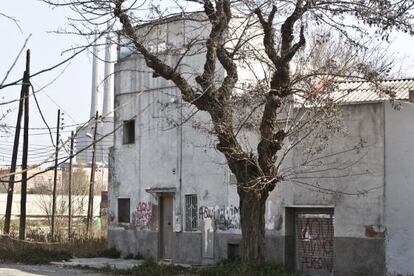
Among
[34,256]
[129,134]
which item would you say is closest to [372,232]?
[129,134]

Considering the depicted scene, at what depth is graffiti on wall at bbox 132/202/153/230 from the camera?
81.2 ft

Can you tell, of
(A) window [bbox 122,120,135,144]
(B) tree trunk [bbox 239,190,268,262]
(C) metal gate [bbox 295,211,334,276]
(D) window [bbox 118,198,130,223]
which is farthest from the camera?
(A) window [bbox 122,120,135,144]

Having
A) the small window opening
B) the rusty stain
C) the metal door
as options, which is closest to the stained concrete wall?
the rusty stain

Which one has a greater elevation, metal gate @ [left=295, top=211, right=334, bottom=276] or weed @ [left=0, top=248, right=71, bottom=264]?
metal gate @ [left=295, top=211, right=334, bottom=276]

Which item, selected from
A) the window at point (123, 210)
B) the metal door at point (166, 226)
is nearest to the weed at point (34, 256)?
the window at point (123, 210)

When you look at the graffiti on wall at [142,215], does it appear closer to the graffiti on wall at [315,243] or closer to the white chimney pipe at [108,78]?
the white chimney pipe at [108,78]

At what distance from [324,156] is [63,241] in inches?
591

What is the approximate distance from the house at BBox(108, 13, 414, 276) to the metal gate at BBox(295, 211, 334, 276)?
1.2 inches

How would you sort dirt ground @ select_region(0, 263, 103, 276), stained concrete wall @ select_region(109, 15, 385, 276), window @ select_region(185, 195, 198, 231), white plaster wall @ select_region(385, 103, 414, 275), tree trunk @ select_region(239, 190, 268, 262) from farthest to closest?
window @ select_region(185, 195, 198, 231)
dirt ground @ select_region(0, 263, 103, 276)
stained concrete wall @ select_region(109, 15, 385, 276)
white plaster wall @ select_region(385, 103, 414, 275)
tree trunk @ select_region(239, 190, 268, 262)

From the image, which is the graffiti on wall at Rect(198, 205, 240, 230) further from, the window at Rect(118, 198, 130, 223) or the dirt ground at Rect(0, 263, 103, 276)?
the window at Rect(118, 198, 130, 223)

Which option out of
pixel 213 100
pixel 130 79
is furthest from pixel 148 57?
pixel 130 79

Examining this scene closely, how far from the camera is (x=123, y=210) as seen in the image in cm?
2611

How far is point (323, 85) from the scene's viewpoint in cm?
1678

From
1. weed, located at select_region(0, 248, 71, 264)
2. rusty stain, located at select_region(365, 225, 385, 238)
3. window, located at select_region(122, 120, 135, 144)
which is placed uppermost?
window, located at select_region(122, 120, 135, 144)
